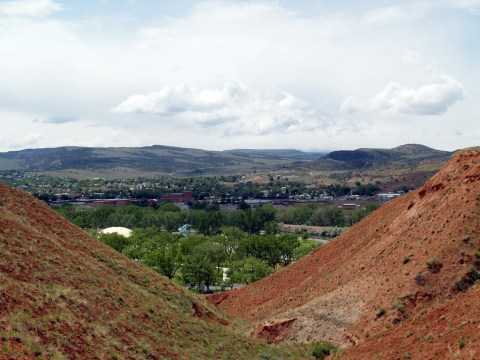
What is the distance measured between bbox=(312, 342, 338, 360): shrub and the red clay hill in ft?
2.27

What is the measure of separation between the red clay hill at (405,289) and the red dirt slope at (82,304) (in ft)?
19.8

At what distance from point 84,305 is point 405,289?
59.8 ft

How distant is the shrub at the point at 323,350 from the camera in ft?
101

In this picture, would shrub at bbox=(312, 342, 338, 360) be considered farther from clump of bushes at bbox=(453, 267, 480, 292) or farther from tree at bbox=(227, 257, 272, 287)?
tree at bbox=(227, 257, 272, 287)

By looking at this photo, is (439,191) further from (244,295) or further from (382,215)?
(244,295)

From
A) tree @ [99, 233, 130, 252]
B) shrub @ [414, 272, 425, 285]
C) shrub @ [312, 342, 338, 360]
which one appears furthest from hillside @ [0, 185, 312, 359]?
tree @ [99, 233, 130, 252]

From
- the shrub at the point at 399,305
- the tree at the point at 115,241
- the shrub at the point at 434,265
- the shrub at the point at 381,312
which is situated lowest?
the tree at the point at 115,241

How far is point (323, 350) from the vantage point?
31172mm

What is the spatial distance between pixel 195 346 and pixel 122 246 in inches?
2418

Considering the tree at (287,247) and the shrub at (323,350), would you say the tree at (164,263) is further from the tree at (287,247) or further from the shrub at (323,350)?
the shrub at (323,350)

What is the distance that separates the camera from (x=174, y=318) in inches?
1292

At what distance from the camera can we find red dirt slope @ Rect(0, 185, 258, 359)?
2098 cm

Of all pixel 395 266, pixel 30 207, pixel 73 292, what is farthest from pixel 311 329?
pixel 30 207

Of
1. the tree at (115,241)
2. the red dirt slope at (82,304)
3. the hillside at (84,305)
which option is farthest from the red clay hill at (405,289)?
the tree at (115,241)
